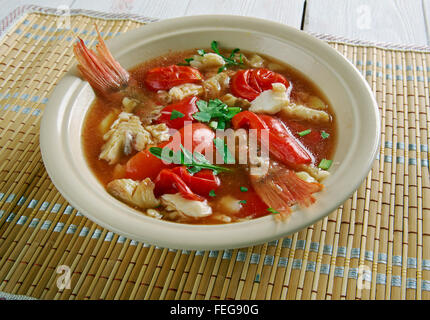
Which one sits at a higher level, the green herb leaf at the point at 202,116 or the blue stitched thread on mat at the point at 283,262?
the green herb leaf at the point at 202,116

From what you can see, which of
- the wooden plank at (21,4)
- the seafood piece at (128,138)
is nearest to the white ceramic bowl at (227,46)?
the seafood piece at (128,138)

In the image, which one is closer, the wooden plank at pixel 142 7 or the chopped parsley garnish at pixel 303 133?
the chopped parsley garnish at pixel 303 133

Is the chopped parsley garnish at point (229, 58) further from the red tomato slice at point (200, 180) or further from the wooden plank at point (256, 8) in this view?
the wooden plank at point (256, 8)

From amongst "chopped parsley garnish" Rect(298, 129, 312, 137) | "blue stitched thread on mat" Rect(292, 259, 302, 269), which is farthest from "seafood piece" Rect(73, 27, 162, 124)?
"blue stitched thread on mat" Rect(292, 259, 302, 269)

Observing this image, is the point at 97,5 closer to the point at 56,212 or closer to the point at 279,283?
the point at 56,212

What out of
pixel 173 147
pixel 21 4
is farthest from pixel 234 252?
pixel 21 4

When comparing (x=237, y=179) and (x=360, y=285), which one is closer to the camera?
(x=360, y=285)
